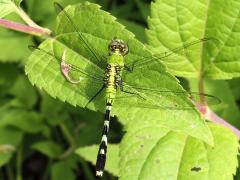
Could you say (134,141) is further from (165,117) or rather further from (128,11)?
(128,11)

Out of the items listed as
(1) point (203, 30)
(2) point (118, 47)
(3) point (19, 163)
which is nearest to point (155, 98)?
(2) point (118, 47)

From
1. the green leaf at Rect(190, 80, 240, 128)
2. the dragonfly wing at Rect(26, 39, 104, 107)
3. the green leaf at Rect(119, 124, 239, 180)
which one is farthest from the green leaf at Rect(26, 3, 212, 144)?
the green leaf at Rect(190, 80, 240, 128)

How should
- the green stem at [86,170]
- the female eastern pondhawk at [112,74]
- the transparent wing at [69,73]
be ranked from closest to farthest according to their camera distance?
the female eastern pondhawk at [112,74], the transparent wing at [69,73], the green stem at [86,170]

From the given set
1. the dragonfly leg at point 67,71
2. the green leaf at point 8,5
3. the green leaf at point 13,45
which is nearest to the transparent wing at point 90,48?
the dragonfly leg at point 67,71

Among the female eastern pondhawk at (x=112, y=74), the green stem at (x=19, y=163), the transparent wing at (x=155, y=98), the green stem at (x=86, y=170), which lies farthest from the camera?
the green stem at (x=19, y=163)

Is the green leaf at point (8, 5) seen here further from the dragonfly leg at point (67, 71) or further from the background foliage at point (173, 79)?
the dragonfly leg at point (67, 71)
